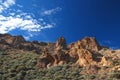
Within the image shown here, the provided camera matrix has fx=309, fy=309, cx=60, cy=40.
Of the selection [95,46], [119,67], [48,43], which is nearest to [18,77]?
[119,67]

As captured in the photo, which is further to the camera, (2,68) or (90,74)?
(2,68)

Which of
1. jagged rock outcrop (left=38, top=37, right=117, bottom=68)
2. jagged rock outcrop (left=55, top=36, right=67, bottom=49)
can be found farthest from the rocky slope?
jagged rock outcrop (left=55, top=36, right=67, bottom=49)

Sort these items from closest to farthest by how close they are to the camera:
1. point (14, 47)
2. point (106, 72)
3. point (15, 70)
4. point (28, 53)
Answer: point (106, 72)
point (15, 70)
point (28, 53)
point (14, 47)

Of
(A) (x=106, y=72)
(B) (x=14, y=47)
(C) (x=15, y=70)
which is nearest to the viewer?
(A) (x=106, y=72)

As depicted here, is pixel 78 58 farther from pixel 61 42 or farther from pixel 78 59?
pixel 61 42

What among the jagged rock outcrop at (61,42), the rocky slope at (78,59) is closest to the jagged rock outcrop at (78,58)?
the rocky slope at (78,59)

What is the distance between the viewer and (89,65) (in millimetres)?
48719

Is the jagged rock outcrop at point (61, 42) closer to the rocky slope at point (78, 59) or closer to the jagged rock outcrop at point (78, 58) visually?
the rocky slope at point (78, 59)

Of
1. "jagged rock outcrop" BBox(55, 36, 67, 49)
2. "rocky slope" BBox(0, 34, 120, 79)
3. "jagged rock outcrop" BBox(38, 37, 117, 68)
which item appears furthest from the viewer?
"jagged rock outcrop" BBox(55, 36, 67, 49)

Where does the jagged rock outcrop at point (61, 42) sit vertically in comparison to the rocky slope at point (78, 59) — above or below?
above

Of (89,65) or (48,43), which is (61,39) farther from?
(89,65)

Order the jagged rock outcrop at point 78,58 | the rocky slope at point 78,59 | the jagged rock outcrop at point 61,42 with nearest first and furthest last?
the rocky slope at point 78,59 < the jagged rock outcrop at point 78,58 < the jagged rock outcrop at point 61,42

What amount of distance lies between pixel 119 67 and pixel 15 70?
16.7 meters

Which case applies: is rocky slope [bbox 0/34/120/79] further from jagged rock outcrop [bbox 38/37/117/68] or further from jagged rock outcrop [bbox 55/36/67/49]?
jagged rock outcrop [bbox 55/36/67/49]
